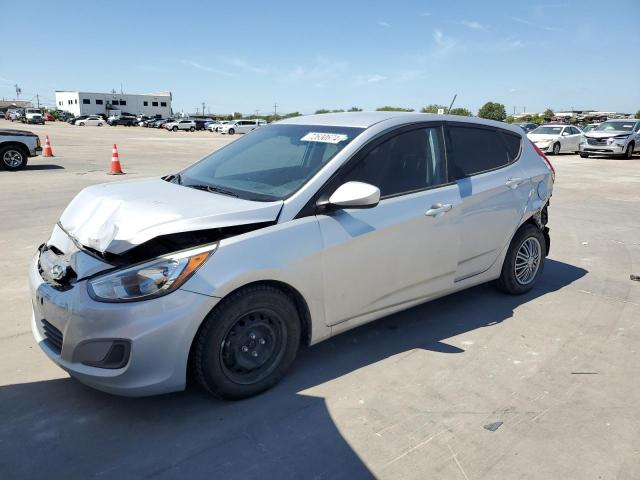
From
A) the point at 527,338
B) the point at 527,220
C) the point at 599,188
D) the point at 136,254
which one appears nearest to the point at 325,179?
the point at 136,254

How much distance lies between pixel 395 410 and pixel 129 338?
1581 millimetres

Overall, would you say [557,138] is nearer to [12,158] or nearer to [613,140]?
[613,140]

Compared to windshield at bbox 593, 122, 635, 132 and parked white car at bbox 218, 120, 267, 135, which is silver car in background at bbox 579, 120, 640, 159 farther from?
parked white car at bbox 218, 120, 267, 135

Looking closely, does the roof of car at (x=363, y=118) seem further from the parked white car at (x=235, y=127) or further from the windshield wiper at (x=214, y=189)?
the parked white car at (x=235, y=127)

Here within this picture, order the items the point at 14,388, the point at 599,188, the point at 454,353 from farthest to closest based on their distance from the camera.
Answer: the point at 599,188
the point at 454,353
the point at 14,388

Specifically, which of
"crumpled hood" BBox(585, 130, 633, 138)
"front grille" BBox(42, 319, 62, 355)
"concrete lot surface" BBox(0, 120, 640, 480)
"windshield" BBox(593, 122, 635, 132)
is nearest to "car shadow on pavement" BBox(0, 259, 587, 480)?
"concrete lot surface" BBox(0, 120, 640, 480)

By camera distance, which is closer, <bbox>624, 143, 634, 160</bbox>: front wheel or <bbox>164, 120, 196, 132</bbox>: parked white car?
<bbox>624, 143, 634, 160</bbox>: front wheel

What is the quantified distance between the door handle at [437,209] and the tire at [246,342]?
50.9 inches

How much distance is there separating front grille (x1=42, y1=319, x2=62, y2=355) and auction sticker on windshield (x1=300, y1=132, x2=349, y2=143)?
2.12 m

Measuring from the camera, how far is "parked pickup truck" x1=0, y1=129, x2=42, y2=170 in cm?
1366

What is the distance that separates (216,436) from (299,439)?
45cm

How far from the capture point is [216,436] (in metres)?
2.83

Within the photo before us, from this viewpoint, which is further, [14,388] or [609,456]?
[14,388]

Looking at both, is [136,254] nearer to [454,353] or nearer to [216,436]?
[216,436]
